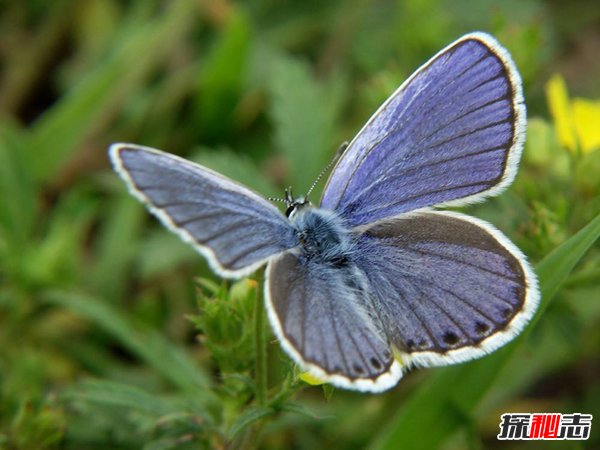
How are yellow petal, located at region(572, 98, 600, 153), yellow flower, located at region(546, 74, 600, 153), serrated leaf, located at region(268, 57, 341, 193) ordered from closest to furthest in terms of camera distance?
yellow flower, located at region(546, 74, 600, 153)
yellow petal, located at region(572, 98, 600, 153)
serrated leaf, located at region(268, 57, 341, 193)

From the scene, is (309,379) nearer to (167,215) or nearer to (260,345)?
(260,345)

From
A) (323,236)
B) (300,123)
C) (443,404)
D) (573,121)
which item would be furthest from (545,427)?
(300,123)

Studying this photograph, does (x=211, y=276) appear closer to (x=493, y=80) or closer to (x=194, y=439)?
(x=194, y=439)

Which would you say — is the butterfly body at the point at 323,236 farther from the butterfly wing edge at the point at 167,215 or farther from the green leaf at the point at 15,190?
the green leaf at the point at 15,190

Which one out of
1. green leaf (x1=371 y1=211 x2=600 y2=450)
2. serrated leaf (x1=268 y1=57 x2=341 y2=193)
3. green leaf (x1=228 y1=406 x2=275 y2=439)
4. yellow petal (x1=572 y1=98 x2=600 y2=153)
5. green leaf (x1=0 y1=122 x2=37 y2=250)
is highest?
green leaf (x1=0 y1=122 x2=37 y2=250)

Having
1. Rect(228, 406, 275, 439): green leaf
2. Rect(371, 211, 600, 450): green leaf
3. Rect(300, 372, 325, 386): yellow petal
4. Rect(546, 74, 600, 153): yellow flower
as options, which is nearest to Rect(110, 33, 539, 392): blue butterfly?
Rect(300, 372, 325, 386): yellow petal

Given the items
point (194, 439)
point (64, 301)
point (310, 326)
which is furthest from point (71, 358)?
point (310, 326)

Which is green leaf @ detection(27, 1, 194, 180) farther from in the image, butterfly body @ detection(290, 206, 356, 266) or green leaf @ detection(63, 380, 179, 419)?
butterfly body @ detection(290, 206, 356, 266)
